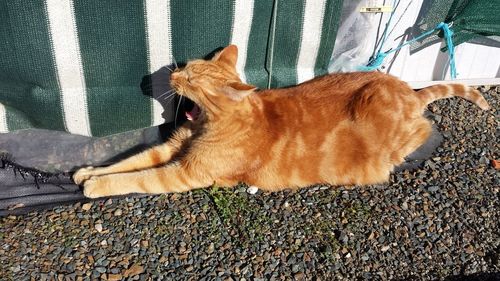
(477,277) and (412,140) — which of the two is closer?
(477,277)

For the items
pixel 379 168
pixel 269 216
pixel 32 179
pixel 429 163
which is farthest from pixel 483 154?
pixel 32 179

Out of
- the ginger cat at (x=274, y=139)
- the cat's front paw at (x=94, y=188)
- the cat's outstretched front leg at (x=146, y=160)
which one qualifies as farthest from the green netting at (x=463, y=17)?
the cat's front paw at (x=94, y=188)

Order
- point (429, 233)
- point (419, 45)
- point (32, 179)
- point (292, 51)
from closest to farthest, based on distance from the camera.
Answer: point (429, 233)
point (32, 179)
point (292, 51)
point (419, 45)

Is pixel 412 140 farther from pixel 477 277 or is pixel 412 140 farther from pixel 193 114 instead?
pixel 193 114

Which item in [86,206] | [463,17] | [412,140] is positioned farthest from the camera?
[463,17]

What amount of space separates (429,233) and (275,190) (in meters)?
1.00

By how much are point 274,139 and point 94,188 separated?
3.81ft

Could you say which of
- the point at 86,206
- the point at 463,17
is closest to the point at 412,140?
the point at 463,17

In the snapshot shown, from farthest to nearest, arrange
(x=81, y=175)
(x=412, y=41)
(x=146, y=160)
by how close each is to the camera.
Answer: (x=412, y=41)
(x=146, y=160)
(x=81, y=175)

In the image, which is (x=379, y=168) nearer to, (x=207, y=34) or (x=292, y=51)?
(x=292, y=51)

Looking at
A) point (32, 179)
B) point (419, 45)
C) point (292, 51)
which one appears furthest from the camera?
point (419, 45)

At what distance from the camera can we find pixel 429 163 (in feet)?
11.6

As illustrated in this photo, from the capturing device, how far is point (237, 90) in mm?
2744

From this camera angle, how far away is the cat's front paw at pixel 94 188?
10.1 feet
